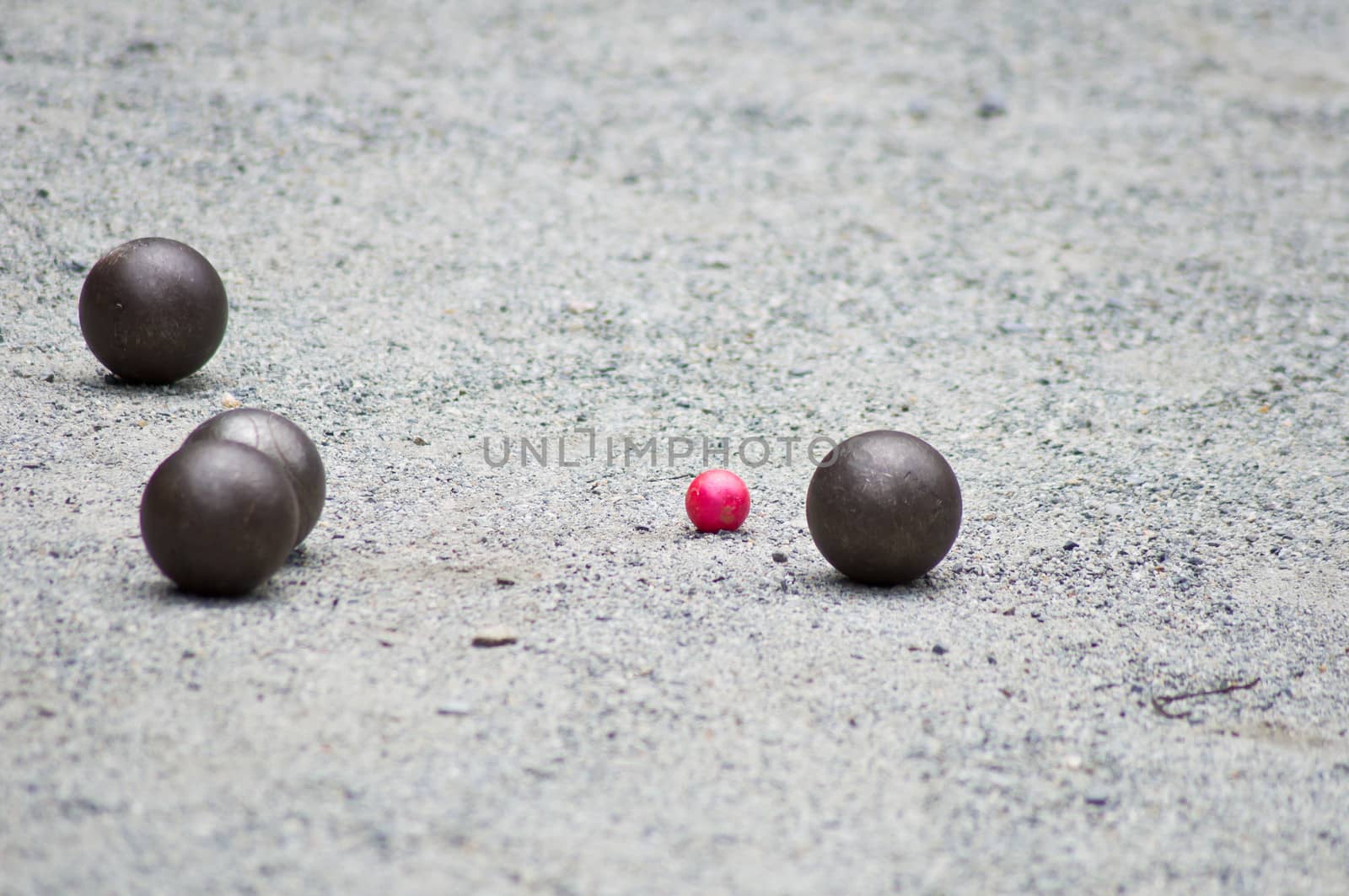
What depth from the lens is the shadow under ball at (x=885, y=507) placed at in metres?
4.70

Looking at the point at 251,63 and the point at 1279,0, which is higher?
the point at 1279,0

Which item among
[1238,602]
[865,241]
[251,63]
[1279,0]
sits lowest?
[1238,602]

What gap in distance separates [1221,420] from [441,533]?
15.4 feet

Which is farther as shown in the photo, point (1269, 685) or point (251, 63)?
point (251, 63)

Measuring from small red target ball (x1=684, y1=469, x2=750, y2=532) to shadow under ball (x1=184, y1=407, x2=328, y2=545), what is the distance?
5.37 feet

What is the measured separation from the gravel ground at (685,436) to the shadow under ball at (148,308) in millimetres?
247

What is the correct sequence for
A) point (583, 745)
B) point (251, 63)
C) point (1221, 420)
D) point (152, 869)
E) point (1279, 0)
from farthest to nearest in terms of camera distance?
point (1279, 0) < point (251, 63) < point (1221, 420) < point (583, 745) < point (152, 869)

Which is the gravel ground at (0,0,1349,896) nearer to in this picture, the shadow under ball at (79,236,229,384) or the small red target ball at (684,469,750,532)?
the small red target ball at (684,469,750,532)

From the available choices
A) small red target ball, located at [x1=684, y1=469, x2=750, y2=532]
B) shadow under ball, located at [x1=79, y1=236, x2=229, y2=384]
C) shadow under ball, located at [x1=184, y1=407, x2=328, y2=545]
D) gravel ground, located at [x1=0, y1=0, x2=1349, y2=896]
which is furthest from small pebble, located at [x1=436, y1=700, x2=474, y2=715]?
shadow under ball, located at [x1=79, y1=236, x2=229, y2=384]

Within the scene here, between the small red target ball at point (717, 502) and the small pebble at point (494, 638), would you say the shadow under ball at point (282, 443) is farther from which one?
the small red target ball at point (717, 502)

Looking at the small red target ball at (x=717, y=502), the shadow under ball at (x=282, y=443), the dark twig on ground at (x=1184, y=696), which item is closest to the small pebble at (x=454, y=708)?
the shadow under ball at (x=282, y=443)

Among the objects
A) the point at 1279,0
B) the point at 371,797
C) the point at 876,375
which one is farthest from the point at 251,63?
the point at 1279,0

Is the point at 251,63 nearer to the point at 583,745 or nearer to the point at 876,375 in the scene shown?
the point at 876,375

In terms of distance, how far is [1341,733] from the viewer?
410 cm
